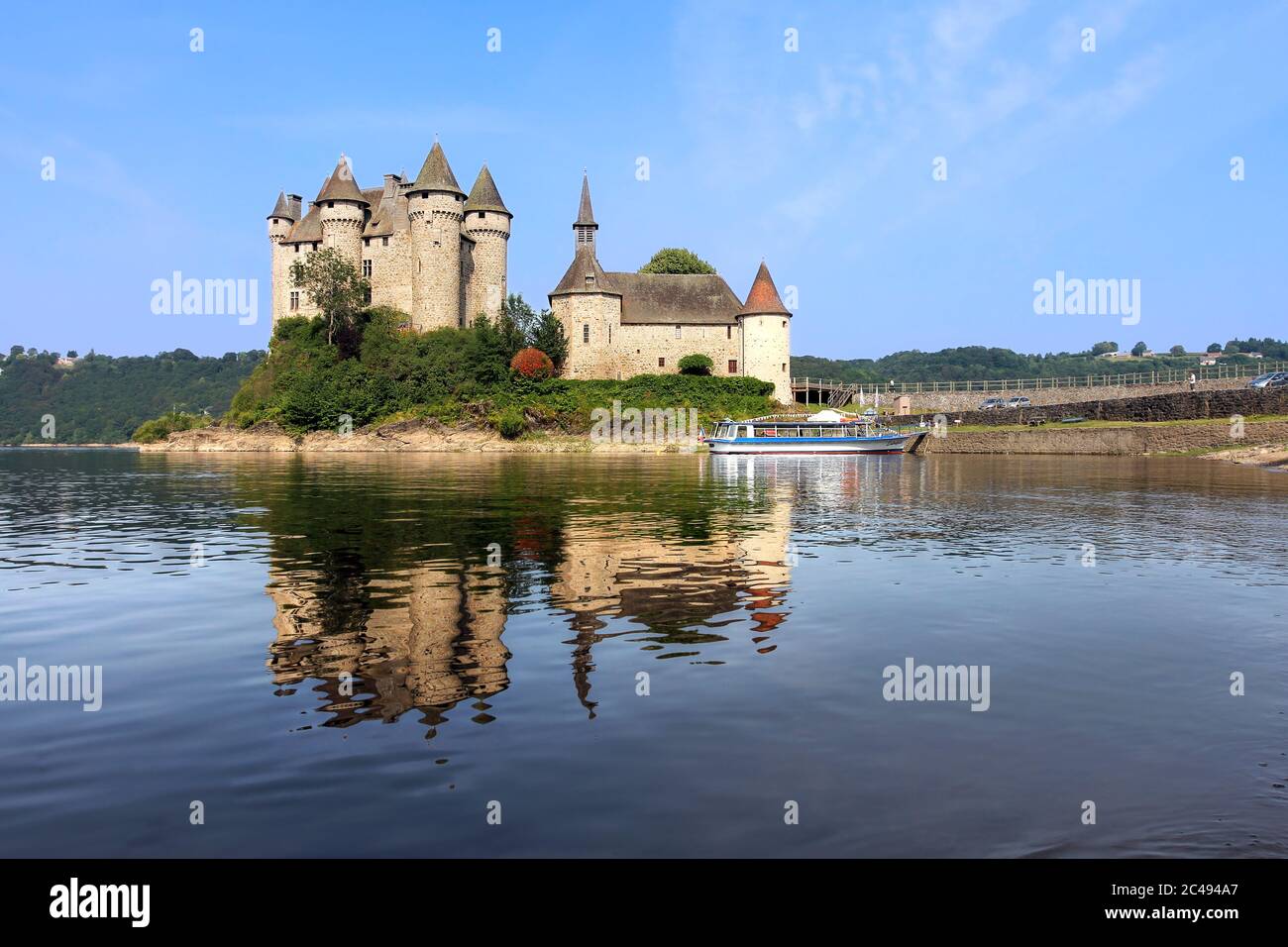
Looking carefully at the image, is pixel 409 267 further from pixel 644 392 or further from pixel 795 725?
pixel 795 725

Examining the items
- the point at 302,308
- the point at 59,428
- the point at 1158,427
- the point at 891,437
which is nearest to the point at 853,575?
the point at 1158,427

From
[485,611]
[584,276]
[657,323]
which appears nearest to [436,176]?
[584,276]

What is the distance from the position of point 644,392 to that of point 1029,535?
70.9 m

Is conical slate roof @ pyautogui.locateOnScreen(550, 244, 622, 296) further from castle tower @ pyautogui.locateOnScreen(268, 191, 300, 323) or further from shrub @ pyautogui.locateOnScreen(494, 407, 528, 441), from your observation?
castle tower @ pyautogui.locateOnScreen(268, 191, 300, 323)

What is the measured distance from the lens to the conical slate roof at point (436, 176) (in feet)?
301

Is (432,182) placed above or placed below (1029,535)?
above

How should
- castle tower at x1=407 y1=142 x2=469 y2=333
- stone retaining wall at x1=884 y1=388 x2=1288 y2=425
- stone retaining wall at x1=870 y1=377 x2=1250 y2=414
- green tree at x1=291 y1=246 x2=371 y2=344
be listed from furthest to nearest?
castle tower at x1=407 y1=142 x2=469 y2=333 → green tree at x1=291 y1=246 x2=371 y2=344 → stone retaining wall at x1=870 y1=377 x2=1250 y2=414 → stone retaining wall at x1=884 y1=388 x2=1288 y2=425

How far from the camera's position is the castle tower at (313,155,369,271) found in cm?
9550

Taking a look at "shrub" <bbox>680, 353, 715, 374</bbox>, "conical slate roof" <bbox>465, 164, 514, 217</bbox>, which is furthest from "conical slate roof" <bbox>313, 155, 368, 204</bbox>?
"shrub" <bbox>680, 353, 715, 374</bbox>

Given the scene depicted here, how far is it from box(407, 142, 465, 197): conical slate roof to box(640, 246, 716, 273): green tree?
29.1 meters

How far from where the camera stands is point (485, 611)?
13109 mm

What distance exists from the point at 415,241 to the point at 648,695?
91.1 metres
